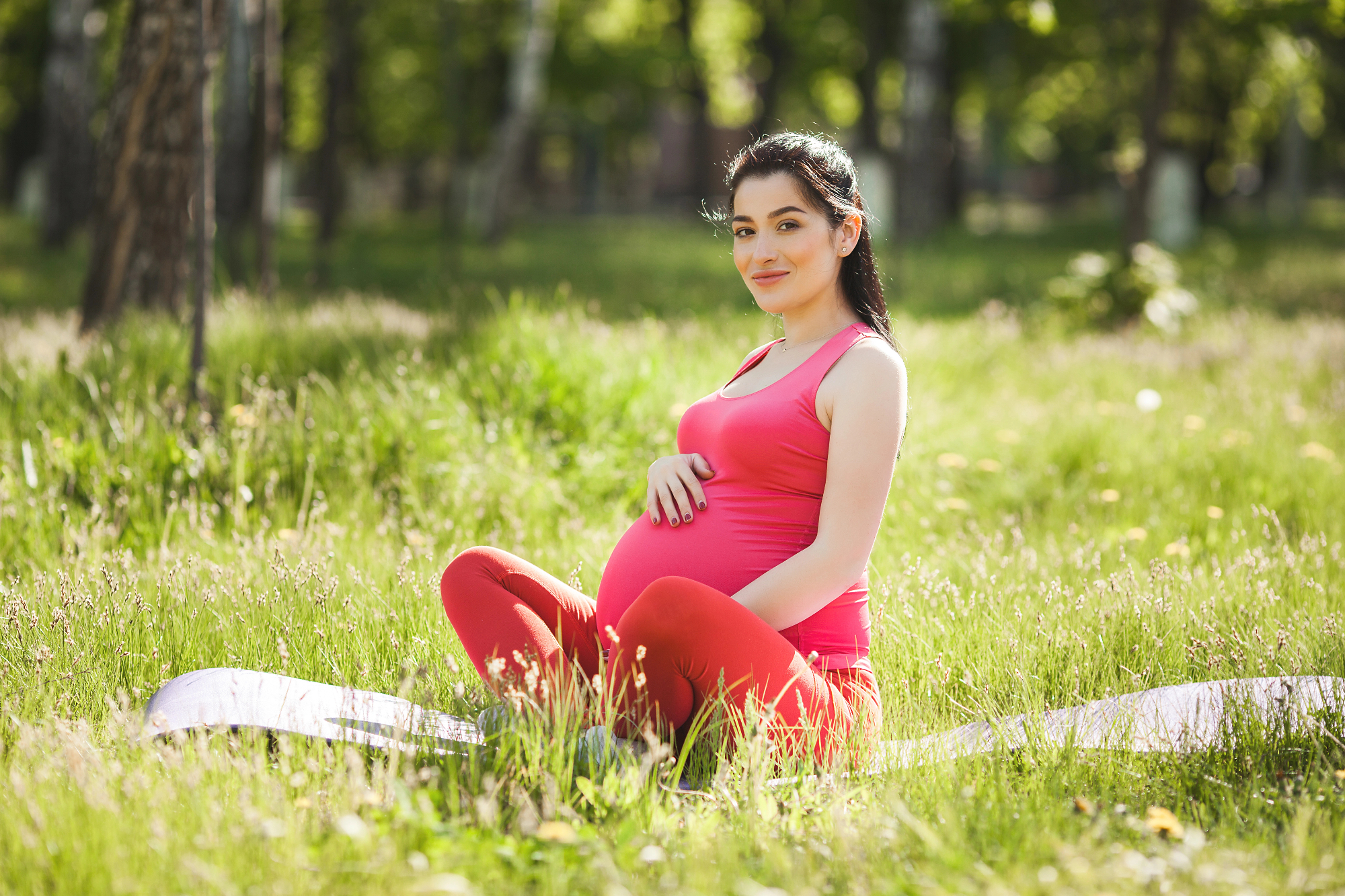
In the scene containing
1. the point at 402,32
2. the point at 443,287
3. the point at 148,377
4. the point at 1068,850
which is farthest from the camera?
the point at 402,32

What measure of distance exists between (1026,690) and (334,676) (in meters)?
1.85

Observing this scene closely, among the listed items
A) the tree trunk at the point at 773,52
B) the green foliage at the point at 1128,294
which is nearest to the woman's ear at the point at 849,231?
the green foliage at the point at 1128,294

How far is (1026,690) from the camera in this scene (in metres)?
2.60

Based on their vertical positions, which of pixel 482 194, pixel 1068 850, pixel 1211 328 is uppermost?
pixel 482 194

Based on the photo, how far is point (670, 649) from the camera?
2.25 meters

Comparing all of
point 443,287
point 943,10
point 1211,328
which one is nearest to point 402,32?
point 943,10

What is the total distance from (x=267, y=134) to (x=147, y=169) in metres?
1.25

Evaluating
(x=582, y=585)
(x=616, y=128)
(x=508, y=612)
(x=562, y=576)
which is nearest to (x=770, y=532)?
(x=508, y=612)

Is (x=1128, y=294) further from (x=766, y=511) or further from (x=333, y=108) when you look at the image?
(x=333, y=108)

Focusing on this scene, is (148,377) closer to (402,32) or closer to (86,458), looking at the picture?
(86,458)

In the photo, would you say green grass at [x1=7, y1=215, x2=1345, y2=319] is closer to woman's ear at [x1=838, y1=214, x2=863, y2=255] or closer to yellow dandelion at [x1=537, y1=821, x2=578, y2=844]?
woman's ear at [x1=838, y1=214, x2=863, y2=255]

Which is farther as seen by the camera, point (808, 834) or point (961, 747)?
point (961, 747)

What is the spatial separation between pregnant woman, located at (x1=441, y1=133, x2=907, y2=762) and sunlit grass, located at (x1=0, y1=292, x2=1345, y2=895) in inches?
7.8

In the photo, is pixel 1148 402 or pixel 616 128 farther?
pixel 616 128
